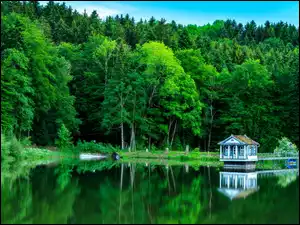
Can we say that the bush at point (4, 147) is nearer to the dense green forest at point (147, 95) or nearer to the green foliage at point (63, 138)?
the dense green forest at point (147, 95)

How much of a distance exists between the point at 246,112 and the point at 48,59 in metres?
25.5

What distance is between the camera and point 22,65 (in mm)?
52312

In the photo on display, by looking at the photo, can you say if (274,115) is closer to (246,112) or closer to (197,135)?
(246,112)

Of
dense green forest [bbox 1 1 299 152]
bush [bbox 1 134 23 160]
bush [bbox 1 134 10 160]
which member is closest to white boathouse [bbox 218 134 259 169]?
dense green forest [bbox 1 1 299 152]

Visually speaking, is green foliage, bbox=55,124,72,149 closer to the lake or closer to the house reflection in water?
the lake

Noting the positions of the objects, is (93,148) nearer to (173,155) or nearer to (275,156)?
(173,155)

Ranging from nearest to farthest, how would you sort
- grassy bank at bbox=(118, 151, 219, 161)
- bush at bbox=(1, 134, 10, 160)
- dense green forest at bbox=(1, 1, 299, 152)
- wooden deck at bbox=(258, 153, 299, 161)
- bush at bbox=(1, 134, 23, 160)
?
bush at bbox=(1, 134, 10, 160) → bush at bbox=(1, 134, 23, 160) → wooden deck at bbox=(258, 153, 299, 161) → grassy bank at bbox=(118, 151, 219, 161) → dense green forest at bbox=(1, 1, 299, 152)

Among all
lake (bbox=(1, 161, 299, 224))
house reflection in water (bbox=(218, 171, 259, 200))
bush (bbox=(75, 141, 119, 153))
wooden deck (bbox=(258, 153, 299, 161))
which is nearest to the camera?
lake (bbox=(1, 161, 299, 224))

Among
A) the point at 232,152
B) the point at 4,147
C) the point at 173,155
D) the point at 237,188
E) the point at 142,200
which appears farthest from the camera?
the point at 173,155

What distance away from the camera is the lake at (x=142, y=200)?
736 inches

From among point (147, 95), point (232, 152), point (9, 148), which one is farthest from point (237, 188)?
point (147, 95)

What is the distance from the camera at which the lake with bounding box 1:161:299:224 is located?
736 inches

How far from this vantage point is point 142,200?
76.9 feet

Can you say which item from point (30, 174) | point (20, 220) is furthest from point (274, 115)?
point (20, 220)
